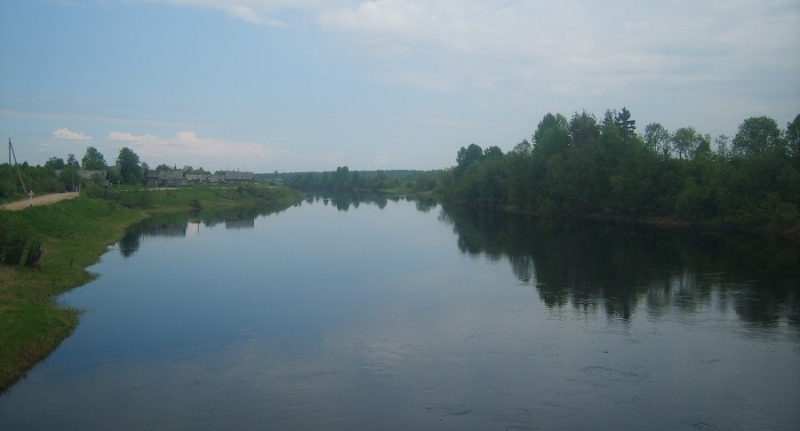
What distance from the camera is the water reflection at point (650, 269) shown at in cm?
1953

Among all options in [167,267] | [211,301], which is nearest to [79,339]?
[211,301]

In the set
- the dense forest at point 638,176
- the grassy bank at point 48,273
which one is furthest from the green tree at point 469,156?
the grassy bank at point 48,273

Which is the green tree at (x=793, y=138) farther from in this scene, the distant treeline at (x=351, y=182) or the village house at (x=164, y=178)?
the distant treeline at (x=351, y=182)

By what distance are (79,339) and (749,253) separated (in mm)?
29511

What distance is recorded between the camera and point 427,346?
50.4ft

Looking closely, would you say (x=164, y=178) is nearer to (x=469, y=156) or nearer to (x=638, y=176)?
(x=469, y=156)

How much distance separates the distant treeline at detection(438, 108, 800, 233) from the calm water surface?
1098cm

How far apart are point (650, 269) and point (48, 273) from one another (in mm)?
23970

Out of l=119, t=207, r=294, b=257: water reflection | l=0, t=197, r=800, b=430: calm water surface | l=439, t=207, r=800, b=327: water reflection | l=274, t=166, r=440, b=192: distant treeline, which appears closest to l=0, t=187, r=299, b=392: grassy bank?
l=0, t=197, r=800, b=430: calm water surface

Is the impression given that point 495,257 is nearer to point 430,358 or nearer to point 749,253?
point 749,253

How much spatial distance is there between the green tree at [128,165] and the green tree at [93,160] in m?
4.25

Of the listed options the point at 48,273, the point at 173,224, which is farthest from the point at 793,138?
the point at 173,224

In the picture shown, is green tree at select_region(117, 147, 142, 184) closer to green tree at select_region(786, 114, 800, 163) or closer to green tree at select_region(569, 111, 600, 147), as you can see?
green tree at select_region(569, 111, 600, 147)

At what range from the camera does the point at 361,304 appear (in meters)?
20.2
